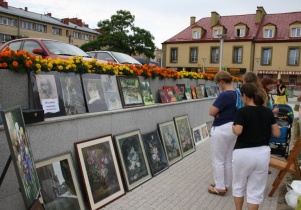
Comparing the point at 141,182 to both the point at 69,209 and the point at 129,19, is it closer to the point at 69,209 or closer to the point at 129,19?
the point at 69,209

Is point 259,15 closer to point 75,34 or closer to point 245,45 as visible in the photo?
point 245,45

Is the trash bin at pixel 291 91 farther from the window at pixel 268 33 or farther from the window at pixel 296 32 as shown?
the window at pixel 268 33

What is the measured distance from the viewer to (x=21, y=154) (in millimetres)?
2479

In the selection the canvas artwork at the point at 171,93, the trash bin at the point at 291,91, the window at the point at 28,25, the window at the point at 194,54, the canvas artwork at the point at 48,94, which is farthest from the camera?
the window at the point at 28,25

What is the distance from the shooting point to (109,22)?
40.2 m

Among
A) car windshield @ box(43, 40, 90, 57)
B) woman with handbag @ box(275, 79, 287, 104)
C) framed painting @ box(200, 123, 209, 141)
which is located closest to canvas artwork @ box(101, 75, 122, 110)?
car windshield @ box(43, 40, 90, 57)

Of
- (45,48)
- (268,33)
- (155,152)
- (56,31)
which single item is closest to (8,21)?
(56,31)

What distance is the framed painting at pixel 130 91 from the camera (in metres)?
5.43

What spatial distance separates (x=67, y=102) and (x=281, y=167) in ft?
11.3

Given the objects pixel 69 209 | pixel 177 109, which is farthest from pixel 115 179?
pixel 177 109

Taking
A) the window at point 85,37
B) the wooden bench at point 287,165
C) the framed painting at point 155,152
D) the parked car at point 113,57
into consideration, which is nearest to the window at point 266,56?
the parked car at point 113,57

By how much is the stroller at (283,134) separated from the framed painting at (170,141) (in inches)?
79.9

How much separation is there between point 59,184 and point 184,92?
16.7 ft

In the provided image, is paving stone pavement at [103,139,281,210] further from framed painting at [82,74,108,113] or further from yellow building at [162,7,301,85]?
yellow building at [162,7,301,85]
